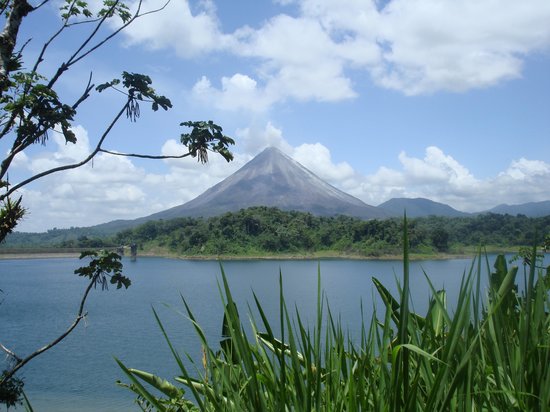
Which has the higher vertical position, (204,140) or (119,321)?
(204,140)

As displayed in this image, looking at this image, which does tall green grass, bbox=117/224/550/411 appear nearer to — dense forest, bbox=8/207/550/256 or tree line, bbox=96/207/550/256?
dense forest, bbox=8/207/550/256

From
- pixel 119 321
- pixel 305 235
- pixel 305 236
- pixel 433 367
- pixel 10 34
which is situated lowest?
pixel 119 321

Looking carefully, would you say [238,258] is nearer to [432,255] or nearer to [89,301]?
[432,255]

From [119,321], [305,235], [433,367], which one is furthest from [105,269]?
[305,235]

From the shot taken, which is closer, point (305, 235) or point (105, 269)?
point (105, 269)

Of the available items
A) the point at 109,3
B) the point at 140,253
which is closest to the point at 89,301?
the point at 109,3

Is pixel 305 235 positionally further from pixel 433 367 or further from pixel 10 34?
pixel 433 367

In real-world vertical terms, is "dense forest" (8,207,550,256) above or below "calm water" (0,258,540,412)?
above

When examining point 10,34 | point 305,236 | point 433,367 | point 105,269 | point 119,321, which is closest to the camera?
point 433,367

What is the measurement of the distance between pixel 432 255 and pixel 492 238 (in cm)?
1150

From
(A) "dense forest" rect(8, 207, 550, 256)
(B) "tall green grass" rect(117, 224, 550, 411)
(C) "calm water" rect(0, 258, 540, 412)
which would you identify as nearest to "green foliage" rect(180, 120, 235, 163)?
(C) "calm water" rect(0, 258, 540, 412)

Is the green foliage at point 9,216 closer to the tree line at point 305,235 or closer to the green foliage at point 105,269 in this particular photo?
the green foliage at point 105,269

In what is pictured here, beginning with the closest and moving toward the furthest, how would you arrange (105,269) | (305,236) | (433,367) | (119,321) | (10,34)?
(433,367) < (10,34) < (105,269) < (119,321) < (305,236)

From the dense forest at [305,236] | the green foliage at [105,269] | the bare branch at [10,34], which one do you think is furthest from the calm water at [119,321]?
the dense forest at [305,236]
